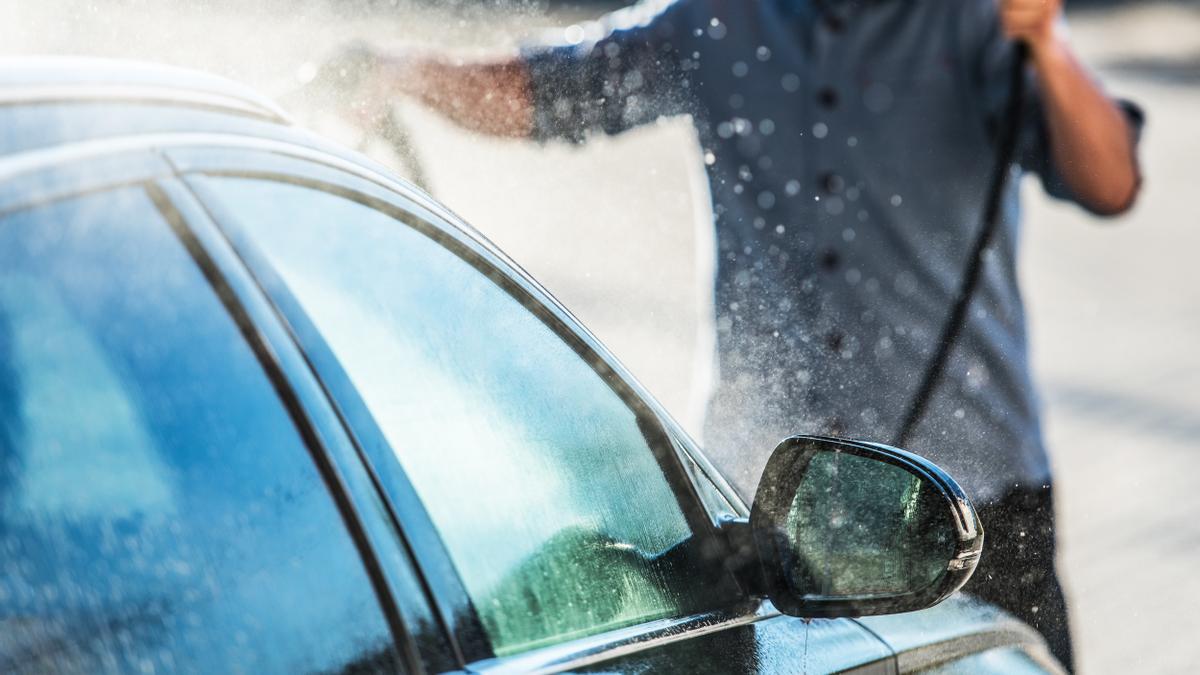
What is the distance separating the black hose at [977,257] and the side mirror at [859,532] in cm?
113

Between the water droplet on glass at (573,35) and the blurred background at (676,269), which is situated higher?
the water droplet on glass at (573,35)

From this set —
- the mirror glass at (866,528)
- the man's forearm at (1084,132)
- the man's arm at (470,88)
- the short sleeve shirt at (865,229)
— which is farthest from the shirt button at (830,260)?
the mirror glass at (866,528)

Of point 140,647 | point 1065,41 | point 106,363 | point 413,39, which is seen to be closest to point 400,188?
point 106,363

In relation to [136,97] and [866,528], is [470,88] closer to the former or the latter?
[866,528]

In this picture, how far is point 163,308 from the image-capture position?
106 centimetres

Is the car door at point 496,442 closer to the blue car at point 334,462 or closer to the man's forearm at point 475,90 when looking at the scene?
the blue car at point 334,462

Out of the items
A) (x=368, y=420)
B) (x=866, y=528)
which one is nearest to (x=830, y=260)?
(x=866, y=528)

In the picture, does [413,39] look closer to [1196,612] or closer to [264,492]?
[264,492]

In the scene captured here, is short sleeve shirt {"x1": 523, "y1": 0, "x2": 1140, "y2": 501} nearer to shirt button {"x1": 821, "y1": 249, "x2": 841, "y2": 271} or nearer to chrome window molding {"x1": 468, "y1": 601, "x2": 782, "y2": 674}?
shirt button {"x1": 821, "y1": 249, "x2": 841, "y2": 271}

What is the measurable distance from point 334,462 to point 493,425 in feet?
0.85

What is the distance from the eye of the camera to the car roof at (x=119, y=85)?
41.6 inches

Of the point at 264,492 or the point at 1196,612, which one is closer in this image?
the point at 264,492

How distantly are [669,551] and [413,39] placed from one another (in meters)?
1.31

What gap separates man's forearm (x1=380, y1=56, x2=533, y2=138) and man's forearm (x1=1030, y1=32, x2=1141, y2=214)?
99cm
